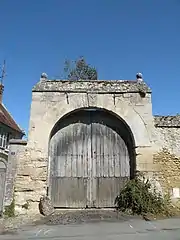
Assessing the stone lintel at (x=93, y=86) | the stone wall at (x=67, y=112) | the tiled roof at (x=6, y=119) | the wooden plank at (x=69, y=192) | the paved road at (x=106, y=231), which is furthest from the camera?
the tiled roof at (x=6, y=119)

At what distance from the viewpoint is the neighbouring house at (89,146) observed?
28.1 feet

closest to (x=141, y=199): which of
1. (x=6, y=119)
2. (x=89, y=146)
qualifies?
(x=89, y=146)

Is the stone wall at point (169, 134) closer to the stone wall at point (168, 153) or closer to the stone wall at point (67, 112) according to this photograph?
the stone wall at point (168, 153)

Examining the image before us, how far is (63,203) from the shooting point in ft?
28.9

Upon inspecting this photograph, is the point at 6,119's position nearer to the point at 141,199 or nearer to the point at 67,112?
the point at 67,112

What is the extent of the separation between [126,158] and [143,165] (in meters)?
0.80

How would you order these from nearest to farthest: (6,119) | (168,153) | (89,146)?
(168,153) < (89,146) < (6,119)

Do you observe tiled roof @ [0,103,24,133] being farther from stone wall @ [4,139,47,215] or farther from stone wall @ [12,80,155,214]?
stone wall @ [4,139,47,215]

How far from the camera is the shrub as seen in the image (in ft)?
26.0

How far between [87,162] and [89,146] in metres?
0.61

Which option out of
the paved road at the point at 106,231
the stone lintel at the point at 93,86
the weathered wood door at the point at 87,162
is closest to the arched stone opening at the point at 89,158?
the weathered wood door at the point at 87,162

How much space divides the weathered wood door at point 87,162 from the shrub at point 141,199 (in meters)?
0.57

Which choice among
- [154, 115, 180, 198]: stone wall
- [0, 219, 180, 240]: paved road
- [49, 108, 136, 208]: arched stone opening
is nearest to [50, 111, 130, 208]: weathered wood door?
[49, 108, 136, 208]: arched stone opening

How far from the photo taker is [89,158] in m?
9.20
